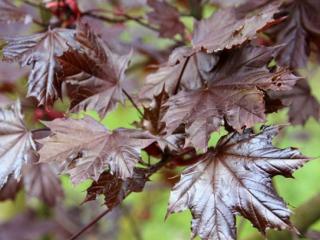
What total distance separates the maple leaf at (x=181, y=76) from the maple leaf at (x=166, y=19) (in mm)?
182

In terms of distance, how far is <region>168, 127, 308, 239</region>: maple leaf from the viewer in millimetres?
809

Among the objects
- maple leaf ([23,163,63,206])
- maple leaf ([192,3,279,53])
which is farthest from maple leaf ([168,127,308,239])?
maple leaf ([23,163,63,206])

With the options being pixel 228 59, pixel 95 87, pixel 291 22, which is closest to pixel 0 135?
pixel 95 87

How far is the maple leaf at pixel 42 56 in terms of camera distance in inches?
37.2

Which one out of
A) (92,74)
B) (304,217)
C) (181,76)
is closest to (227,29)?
(181,76)

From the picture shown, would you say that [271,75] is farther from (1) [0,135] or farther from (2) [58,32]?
(1) [0,135]

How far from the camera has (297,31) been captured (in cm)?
111

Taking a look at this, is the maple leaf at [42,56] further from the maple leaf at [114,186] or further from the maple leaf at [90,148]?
the maple leaf at [114,186]

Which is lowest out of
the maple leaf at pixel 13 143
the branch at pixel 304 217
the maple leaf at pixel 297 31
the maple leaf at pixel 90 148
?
the branch at pixel 304 217

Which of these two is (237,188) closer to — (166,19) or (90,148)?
(90,148)

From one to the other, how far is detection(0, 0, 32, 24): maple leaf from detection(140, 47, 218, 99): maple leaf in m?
0.24

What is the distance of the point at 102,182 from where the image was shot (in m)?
0.88

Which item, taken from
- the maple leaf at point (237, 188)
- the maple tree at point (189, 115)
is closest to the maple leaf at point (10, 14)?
the maple tree at point (189, 115)

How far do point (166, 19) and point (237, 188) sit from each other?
499mm
